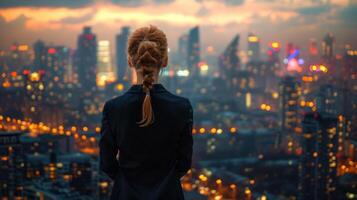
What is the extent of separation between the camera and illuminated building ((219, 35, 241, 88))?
873 inches

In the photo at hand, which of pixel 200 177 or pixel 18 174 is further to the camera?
pixel 200 177

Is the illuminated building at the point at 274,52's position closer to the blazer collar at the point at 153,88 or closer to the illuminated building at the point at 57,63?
the illuminated building at the point at 57,63

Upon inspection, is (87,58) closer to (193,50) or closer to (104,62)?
(104,62)

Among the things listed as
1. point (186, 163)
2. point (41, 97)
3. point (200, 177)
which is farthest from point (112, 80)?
point (186, 163)

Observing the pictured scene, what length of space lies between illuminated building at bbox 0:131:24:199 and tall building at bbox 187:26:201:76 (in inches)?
523

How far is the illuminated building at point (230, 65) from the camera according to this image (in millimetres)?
22172

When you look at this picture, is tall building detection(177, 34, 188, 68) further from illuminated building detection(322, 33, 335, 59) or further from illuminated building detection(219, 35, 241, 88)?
illuminated building detection(322, 33, 335, 59)

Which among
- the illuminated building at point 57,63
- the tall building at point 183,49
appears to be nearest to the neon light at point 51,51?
the illuminated building at point 57,63

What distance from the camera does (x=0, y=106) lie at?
9023mm

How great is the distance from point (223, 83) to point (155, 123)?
21.2 meters

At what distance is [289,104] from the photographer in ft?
45.3

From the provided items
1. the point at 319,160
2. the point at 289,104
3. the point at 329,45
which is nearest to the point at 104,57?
the point at 289,104

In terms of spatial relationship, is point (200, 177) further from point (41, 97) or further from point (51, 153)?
point (41, 97)

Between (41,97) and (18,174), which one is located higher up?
(41,97)
